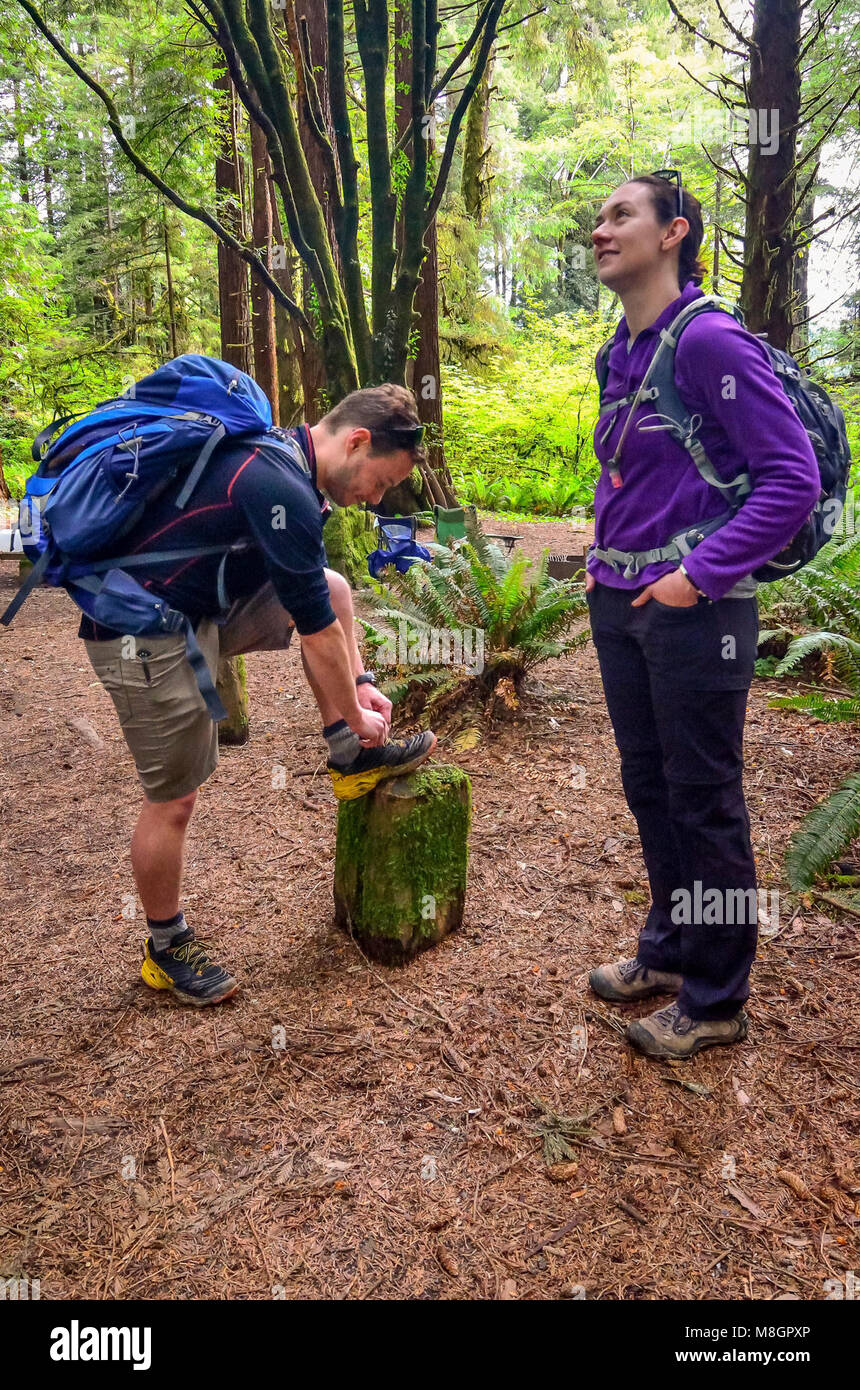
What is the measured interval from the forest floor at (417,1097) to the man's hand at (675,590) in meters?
Answer: 1.36

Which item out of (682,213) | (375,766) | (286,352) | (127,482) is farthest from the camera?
(286,352)

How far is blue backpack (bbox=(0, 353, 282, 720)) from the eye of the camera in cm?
227

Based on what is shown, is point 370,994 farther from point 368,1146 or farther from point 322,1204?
point 322,1204

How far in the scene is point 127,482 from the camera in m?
2.27

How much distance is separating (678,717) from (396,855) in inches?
45.2

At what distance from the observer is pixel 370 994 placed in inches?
111

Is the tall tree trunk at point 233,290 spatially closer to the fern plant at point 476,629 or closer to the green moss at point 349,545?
the green moss at point 349,545

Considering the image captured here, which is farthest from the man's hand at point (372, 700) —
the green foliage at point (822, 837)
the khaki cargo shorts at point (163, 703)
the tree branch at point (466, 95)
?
the tree branch at point (466, 95)

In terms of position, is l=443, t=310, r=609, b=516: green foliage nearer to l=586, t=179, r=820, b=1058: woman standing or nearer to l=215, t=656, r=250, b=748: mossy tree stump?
l=215, t=656, r=250, b=748: mossy tree stump

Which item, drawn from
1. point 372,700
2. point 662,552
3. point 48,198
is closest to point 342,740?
point 372,700

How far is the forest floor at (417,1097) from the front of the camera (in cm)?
189

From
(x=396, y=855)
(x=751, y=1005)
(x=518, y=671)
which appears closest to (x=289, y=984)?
(x=396, y=855)

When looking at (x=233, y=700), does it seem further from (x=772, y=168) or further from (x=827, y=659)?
(x=772, y=168)

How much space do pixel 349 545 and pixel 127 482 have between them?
504 cm
